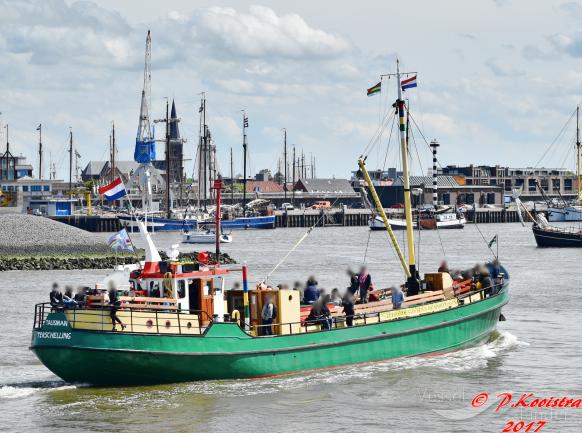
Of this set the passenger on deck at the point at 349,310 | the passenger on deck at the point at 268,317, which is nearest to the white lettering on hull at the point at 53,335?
the passenger on deck at the point at 268,317

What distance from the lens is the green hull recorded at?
88.8 feet

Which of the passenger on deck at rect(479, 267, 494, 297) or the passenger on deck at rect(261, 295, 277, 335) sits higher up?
the passenger on deck at rect(479, 267, 494, 297)

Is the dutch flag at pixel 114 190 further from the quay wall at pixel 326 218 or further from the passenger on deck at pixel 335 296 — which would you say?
the quay wall at pixel 326 218

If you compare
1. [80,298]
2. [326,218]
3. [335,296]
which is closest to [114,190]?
[80,298]

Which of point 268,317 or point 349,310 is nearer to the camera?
point 268,317

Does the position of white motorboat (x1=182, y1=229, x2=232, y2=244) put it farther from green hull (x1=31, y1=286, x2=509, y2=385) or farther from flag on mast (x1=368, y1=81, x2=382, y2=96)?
green hull (x1=31, y1=286, x2=509, y2=385)

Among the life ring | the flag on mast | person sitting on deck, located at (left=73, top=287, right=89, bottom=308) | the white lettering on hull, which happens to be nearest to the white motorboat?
the flag on mast

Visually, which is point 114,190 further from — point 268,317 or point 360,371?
point 360,371

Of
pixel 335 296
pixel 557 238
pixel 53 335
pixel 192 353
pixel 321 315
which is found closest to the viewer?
pixel 53 335

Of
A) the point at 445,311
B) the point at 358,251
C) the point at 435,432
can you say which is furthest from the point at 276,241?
the point at 435,432

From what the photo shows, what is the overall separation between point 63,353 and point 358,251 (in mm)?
68761

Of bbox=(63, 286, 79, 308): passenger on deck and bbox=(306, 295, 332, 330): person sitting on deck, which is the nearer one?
bbox=(63, 286, 79, 308): passenger on deck

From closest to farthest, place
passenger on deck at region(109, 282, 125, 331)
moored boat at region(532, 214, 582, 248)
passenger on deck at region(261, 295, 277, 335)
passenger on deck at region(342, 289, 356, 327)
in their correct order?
passenger on deck at region(109, 282, 125, 331), passenger on deck at region(261, 295, 277, 335), passenger on deck at region(342, 289, 356, 327), moored boat at region(532, 214, 582, 248)

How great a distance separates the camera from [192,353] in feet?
90.5
